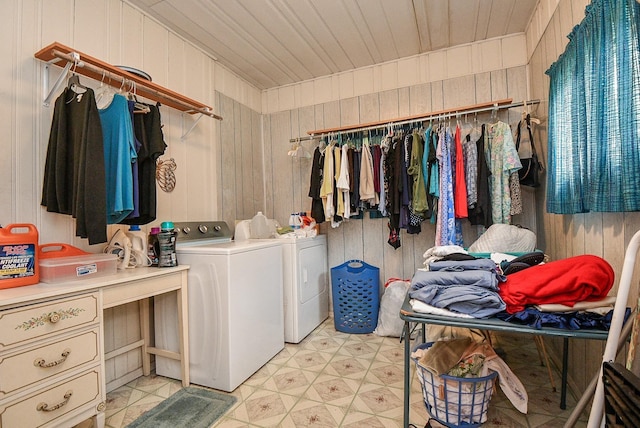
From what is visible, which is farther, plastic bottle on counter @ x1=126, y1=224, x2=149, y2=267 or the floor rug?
plastic bottle on counter @ x1=126, y1=224, x2=149, y2=267

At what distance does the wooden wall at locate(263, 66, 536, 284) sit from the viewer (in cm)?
263

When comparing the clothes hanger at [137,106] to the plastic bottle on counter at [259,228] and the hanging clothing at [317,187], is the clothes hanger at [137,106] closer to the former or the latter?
the plastic bottle on counter at [259,228]

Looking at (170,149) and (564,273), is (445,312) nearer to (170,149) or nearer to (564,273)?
(564,273)

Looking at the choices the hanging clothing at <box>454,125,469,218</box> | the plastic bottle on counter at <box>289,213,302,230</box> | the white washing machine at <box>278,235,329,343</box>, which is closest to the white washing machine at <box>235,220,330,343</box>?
the white washing machine at <box>278,235,329,343</box>

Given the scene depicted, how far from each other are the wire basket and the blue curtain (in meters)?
0.89

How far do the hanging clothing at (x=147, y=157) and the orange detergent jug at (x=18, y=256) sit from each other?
0.55m

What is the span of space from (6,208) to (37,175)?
22 centimetres

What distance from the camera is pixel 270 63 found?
2.96 m

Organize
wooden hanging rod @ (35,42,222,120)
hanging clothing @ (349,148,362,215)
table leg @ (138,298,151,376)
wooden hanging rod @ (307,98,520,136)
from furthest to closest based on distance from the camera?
hanging clothing @ (349,148,362,215), wooden hanging rod @ (307,98,520,136), table leg @ (138,298,151,376), wooden hanging rod @ (35,42,222,120)

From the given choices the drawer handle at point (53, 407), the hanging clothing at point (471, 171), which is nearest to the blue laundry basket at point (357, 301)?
the hanging clothing at point (471, 171)

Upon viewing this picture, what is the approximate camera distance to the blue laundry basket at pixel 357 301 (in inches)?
107

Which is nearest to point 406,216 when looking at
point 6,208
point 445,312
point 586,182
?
point 586,182

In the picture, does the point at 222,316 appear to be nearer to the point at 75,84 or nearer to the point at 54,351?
the point at 54,351

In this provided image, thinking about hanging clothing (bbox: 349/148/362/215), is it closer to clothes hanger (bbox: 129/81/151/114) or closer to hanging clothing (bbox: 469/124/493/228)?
hanging clothing (bbox: 469/124/493/228)
